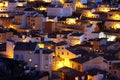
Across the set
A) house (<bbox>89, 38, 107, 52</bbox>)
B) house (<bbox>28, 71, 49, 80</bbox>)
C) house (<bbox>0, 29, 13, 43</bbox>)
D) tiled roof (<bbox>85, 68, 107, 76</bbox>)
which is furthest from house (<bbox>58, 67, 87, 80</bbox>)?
house (<bbox>0, 29, 13, 43</bbox>)

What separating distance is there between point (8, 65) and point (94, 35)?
8.57 meters

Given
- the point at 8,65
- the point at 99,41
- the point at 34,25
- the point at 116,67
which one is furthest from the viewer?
the point at 34,25

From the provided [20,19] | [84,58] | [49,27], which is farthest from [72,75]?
[20,19]

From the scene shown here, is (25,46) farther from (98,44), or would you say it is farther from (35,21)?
(35,21)

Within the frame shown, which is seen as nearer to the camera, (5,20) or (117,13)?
(5,20)

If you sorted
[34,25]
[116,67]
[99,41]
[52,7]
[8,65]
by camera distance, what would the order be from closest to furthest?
[8,65], [116,67], [99,41], [34,25], [52,7]

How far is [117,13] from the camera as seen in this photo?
2934 cm

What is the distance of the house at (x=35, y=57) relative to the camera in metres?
16.8

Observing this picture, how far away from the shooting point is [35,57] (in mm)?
16938

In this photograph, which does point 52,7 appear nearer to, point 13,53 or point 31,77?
point 13,53

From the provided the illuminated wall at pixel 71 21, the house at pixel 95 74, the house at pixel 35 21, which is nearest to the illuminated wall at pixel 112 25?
the illuminated wall at pixel 71 21

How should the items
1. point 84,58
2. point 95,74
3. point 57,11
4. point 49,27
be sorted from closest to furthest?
point 95,74
point 84,58
point 49,27
point 57,11

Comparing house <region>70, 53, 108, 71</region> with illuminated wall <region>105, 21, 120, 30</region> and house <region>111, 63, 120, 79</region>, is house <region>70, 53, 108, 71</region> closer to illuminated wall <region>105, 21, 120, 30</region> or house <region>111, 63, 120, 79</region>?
house <region>111, 63, 120, 79</region>

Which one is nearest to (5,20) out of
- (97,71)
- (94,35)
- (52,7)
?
(52,7)
